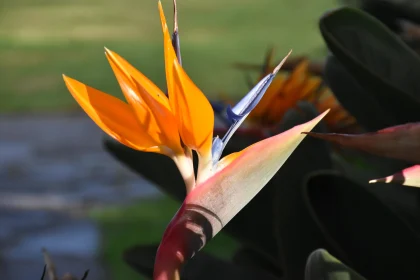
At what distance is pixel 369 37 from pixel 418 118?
0.23 ft

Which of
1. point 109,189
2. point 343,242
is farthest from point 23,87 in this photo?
point 343,242

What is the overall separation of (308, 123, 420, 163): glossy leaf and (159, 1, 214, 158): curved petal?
69mm

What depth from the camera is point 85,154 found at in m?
3.94

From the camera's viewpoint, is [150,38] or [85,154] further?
[150,38]

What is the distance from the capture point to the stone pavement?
2539 millimetres

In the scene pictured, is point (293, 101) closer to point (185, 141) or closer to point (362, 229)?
point (362, 229)

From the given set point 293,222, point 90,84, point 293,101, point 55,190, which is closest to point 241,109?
point 293,222

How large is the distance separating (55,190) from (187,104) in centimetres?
309

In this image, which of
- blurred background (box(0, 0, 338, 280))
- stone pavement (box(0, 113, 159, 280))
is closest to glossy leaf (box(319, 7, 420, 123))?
blurred background (box(0, 0, 338, 280))

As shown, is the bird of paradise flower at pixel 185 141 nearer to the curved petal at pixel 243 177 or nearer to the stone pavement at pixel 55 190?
the curved petal at pixel 243 177

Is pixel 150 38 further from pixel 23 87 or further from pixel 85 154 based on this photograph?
pixel 85 154

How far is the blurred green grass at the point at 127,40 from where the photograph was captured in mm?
5399

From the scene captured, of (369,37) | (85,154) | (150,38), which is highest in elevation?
(369,37)

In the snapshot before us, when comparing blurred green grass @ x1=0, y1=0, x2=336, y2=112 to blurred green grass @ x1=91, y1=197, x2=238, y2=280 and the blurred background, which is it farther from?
blurred green grass @ x1=91, y1=197, x2=238, y2=280
